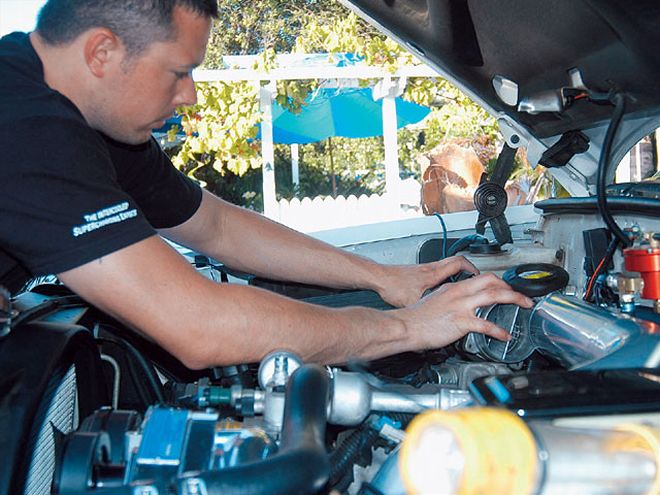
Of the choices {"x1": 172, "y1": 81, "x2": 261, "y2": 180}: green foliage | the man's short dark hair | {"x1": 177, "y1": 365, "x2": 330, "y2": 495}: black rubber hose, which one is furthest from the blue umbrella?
{"x1": 177, "y1": 365, "x2": 330, "y2": 495}: black rubber hose

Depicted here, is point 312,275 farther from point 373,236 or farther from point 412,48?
point 412,48

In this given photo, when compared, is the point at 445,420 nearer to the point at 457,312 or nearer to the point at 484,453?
the point at 484,453

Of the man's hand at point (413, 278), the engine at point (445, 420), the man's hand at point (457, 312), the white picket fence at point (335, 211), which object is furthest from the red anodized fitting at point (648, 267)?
the white picket fence at point (335, 211)

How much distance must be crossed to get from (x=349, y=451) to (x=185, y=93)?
82 cm

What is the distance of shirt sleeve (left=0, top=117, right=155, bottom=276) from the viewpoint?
1.08m

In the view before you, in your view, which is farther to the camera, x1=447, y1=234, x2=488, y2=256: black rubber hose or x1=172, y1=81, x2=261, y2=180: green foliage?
x1=172, y1=81, x2=261, y2=180: green foliage

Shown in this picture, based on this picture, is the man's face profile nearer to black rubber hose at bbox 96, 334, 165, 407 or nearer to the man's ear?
the man's ear

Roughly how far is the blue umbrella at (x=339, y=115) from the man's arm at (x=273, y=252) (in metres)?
7.03

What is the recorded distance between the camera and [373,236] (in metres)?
2.28

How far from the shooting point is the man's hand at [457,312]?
1.22 meters

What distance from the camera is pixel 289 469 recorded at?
23.5 inches

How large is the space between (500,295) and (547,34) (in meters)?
0.62

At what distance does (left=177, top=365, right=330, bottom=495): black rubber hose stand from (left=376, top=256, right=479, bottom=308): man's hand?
0.94 metres

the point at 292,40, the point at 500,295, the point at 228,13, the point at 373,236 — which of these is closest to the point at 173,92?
the point at 500,295
